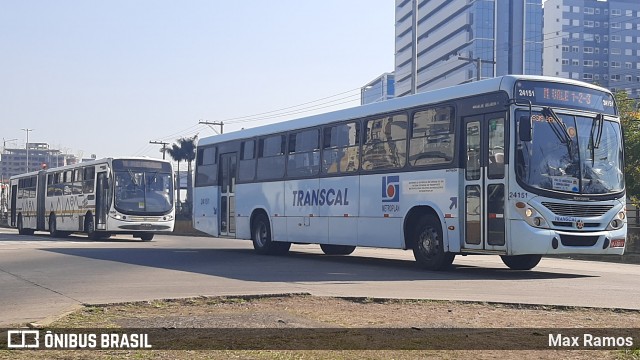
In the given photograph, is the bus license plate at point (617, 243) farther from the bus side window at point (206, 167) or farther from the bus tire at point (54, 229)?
the bus tire at point (54, 229)

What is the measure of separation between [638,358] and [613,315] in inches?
117

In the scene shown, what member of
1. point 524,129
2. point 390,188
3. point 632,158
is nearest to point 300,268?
point 390,188

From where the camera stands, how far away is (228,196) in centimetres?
2384

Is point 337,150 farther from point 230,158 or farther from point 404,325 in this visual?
point 404,325

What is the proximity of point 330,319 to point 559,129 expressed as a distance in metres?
7.29

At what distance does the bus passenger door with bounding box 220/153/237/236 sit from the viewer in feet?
77.5

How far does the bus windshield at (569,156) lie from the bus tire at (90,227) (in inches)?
943

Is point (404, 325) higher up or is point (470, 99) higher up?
point (470, 99)

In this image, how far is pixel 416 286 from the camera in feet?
43.7

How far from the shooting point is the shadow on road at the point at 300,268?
15224 mm

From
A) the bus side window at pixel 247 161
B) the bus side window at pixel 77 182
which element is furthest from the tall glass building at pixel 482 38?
the bus side window at pixel 247 161

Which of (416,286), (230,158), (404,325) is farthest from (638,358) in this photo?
(230,158)

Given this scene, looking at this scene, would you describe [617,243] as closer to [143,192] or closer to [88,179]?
[143,192]

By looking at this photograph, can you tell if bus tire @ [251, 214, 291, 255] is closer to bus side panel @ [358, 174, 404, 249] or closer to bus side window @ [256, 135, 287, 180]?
bus side window @ [256, 135, 287, 180]
